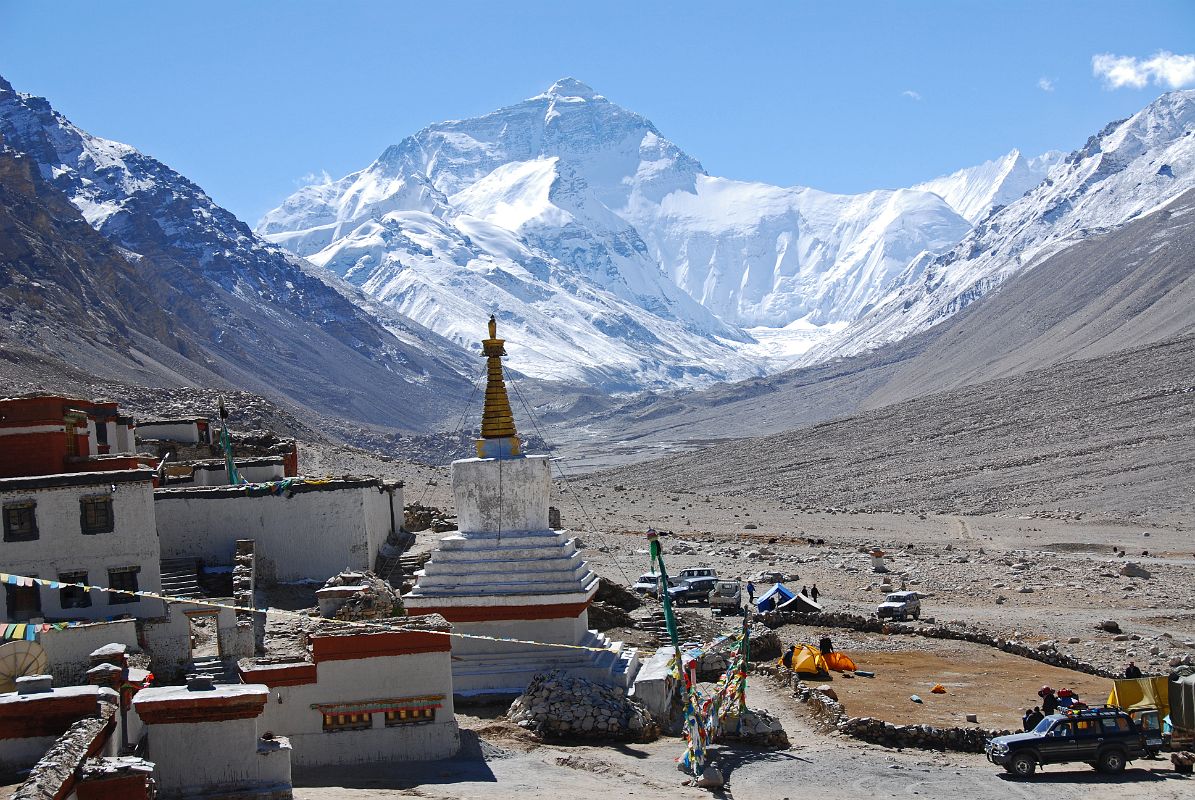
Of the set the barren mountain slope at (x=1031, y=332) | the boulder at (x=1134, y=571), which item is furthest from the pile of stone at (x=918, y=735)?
the barren mountain slope at (x=1031, y=332)

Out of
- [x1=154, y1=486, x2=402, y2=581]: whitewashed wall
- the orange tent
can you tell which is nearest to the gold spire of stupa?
[x1=154, y1=486, x2=402, y2=581]: whitewashed wall

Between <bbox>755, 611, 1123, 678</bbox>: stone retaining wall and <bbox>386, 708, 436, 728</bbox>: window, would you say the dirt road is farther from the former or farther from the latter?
<bbox>755, 611, 1123, 678</bbox>: stone retaining wall

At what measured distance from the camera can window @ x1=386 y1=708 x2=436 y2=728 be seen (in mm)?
16641

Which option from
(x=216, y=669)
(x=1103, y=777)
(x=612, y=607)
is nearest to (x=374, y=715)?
(x=216, y=669)

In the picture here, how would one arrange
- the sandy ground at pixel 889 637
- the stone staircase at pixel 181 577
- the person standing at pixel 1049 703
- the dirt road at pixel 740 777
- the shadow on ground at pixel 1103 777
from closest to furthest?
the dirt road at pixel 740 777 → the sandy ground at pixel 889 637 → the shadow on ground at pixel 1103 777 → the person standing at pixel 1049 703 → the stone staircase at pixel 181 577

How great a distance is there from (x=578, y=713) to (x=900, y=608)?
52.7 ft

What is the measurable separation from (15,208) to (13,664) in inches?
4886

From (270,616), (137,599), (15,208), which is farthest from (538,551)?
(15,208)

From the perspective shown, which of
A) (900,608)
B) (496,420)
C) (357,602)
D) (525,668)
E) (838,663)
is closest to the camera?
(525,668)

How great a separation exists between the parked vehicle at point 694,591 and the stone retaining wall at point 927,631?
3689 mm

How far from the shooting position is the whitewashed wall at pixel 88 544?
64.4ft

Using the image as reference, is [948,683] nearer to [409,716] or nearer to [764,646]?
[764,646]

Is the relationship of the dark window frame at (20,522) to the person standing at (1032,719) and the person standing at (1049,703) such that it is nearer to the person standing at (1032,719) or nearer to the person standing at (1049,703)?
the person standing at (1032,719)

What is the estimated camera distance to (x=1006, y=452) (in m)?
90.0
